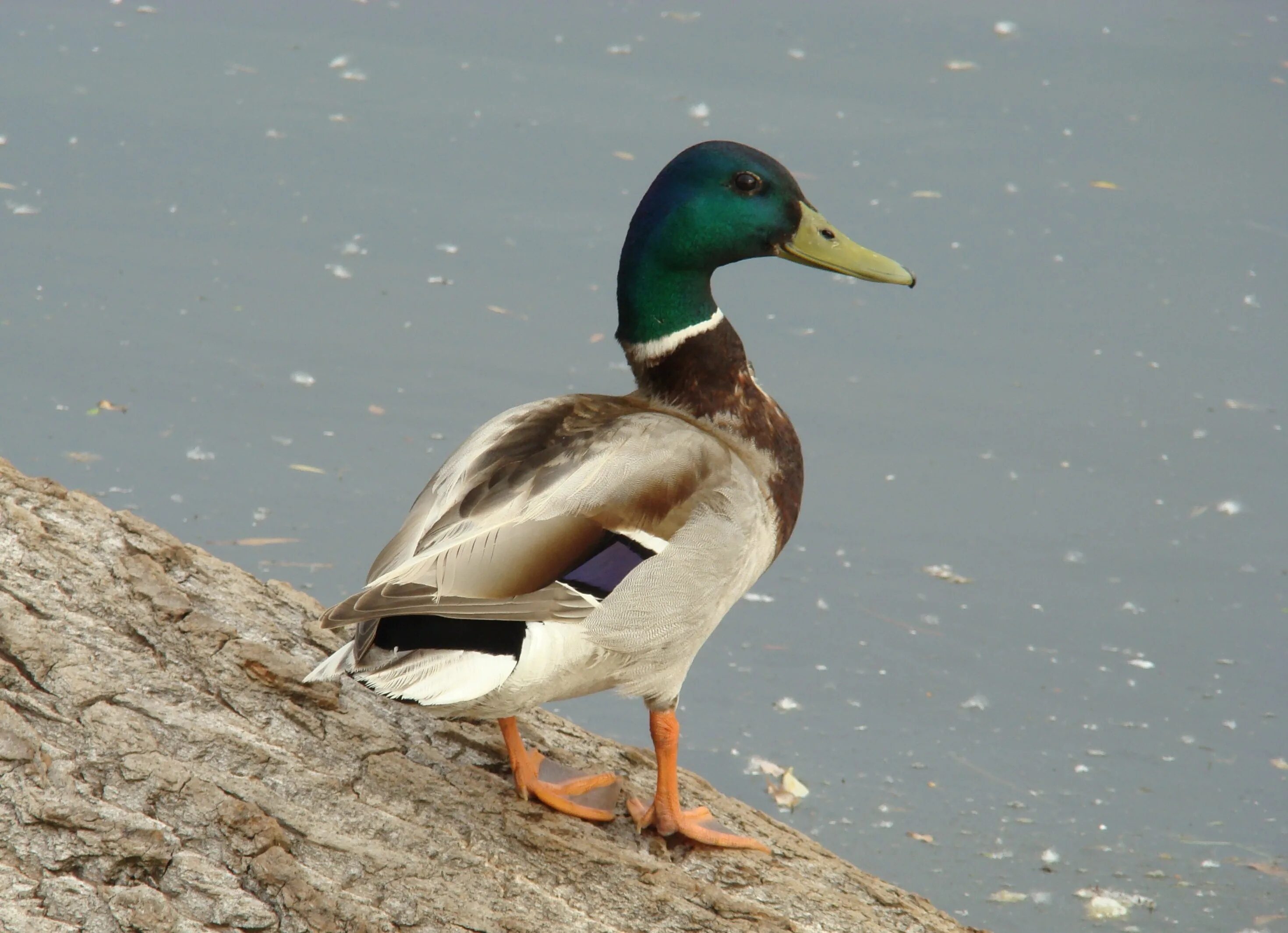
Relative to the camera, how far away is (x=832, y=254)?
9.53 feet

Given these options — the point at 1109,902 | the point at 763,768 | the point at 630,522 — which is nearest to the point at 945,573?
the point at 763,768

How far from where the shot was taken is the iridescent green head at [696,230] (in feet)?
8.96

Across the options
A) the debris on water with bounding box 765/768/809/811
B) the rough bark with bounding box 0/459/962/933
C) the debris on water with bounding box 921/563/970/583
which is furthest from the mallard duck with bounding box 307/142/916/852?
the debris on water with bounding box 921/563/970/583

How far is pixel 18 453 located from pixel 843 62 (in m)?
4.27

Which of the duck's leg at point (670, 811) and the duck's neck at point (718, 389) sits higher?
the duck's neck at point (718, 389)

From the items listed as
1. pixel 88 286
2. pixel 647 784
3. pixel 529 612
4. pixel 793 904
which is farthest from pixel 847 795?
pixel 88 286

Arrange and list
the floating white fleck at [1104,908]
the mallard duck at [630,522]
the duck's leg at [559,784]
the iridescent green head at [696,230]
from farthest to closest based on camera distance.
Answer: the floating white fleck at [1104,908], the iridescent green head at [696,230], the duck's leg at [559,784], the mallard duck at [630,522]

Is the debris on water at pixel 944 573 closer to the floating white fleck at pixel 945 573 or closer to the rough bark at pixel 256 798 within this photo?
the floating white fleck at pixel 945 573

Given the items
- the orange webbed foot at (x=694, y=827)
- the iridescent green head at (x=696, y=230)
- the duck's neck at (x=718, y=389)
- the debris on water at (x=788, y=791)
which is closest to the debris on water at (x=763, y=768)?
the debris on water at (x=788, y=791)

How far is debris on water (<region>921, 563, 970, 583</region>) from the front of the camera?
4309mm

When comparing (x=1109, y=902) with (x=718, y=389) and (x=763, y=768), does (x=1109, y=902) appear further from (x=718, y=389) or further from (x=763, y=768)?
(x=718, y=389)

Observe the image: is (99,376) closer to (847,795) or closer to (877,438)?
(877,438)

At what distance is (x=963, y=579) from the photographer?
170 inches

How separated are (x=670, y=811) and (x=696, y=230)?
3.38 ft
